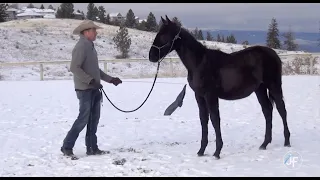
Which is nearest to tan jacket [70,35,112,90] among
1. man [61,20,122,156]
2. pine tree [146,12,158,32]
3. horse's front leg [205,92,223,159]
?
man [61,20,122,156]

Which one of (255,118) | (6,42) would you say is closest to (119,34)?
(6,42)

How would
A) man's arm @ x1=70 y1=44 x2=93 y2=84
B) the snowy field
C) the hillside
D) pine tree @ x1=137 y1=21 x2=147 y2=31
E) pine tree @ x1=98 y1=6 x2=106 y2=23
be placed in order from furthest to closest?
pine tree @ x1=98 y1=6 x2=106 y2=23 < pine tree @ x1=137 y1=21 x2=147 y2=31 < the hillside < man's arm @ x1=70 y1=44 x2=93 y2=84 < the snowy field

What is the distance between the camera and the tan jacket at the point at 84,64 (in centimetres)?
562

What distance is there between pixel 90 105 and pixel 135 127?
2.42 metres

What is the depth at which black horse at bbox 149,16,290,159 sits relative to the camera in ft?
18.6

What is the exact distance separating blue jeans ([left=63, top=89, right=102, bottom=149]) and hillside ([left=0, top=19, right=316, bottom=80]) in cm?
2235

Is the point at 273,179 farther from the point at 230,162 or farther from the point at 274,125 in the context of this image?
the point at 274,125

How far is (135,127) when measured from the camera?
26.8ft

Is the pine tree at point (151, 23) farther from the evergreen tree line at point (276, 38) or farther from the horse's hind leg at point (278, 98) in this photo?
the horse's hind leg at point (278, 98)

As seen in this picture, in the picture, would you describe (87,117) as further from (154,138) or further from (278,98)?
(278,98)

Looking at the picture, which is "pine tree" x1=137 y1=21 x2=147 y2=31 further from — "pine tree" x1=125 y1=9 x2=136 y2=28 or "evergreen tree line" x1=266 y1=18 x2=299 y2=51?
"evergreen tree line" x1=266 y1=18 x2=299 y2=51

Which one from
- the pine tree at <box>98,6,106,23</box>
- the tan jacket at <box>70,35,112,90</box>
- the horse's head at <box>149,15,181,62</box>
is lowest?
the tan jacket at <box>70,35,112,90</box>

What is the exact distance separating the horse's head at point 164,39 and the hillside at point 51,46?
2296 centimetres

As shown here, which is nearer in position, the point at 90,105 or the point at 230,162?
the point at 230,162
